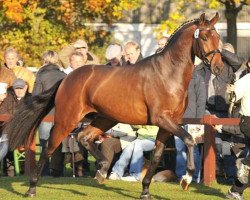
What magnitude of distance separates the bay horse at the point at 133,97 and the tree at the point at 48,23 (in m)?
14.8

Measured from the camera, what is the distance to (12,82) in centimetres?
1656

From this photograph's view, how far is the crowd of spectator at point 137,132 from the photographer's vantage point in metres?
14.5

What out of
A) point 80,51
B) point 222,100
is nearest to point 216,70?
point 222,100

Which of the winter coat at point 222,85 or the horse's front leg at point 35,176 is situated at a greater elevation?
the winter coat at point 222,85

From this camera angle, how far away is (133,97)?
1287cm

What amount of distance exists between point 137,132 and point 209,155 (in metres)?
1.45

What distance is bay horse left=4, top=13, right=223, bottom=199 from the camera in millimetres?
12453

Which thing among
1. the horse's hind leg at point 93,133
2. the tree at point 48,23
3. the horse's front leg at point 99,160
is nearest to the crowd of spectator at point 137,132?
the horse's hind leg at point 93,133

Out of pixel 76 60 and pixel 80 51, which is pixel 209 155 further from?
pixel 80 51

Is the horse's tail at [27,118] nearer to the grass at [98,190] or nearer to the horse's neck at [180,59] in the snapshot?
the grass at [98,190]

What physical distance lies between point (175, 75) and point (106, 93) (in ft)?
3.29

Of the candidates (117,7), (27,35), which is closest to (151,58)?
(117,7)

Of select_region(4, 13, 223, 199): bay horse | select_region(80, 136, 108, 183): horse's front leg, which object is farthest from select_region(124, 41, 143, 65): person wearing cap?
select_region(80, 136, 108, 183): horse's front leg

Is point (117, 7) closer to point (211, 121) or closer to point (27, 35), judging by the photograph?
point (27, 35)
